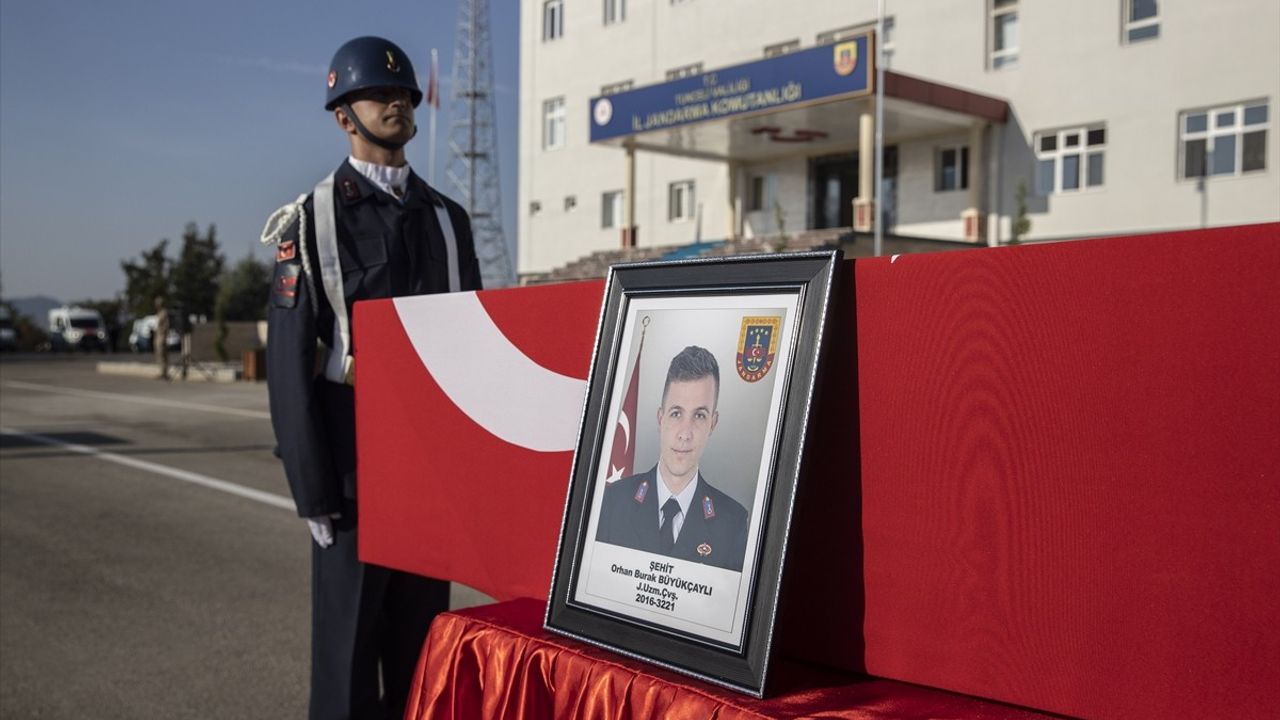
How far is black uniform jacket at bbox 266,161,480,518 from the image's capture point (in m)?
2.70

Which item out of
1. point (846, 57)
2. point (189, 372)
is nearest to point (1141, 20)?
point (846, 57)

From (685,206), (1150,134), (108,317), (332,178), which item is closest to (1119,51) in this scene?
(1150,134)

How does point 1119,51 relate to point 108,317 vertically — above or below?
above

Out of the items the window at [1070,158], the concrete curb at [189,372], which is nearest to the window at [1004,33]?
the window at [1070,158]

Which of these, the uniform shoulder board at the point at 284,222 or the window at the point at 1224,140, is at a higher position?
the window at the point at 1224,140

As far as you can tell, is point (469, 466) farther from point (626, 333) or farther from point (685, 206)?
point (685, 206)

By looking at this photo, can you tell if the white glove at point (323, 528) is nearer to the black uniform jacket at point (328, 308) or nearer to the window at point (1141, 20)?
the black uniform jacket at point (328, 308)

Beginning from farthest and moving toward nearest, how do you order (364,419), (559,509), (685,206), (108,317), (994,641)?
(108,317) → (685,206) → (364,419) → (559,509) → (994,641)

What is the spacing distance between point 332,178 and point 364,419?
78 centimetres

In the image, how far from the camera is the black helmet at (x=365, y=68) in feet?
9.39

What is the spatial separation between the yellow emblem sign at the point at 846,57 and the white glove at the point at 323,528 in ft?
68.2

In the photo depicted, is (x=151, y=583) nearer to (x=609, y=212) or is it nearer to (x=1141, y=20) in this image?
(x=1141, y=20)

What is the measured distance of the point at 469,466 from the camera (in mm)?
2182

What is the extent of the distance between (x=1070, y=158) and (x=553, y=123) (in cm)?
1915
